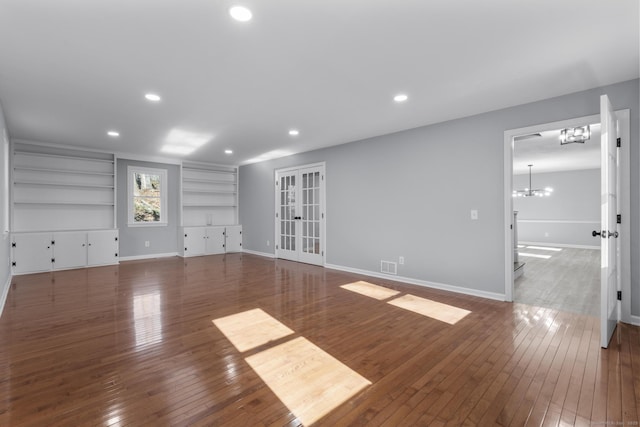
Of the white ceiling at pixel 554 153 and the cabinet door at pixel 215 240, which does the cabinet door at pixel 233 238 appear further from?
the white ceiling at pixel 554 153

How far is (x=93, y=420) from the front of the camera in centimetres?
157

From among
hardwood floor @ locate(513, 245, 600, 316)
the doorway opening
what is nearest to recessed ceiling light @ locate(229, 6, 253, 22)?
the doorway opening

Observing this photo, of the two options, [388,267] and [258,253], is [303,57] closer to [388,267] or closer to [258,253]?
[388,267]

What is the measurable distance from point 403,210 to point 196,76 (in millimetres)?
3347

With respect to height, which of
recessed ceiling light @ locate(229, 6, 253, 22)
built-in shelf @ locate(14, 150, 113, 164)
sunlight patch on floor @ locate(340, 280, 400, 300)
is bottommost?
sunlight patch on floor @ locate(340, 280, 400, 300)

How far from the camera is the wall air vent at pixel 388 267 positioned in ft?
15.7


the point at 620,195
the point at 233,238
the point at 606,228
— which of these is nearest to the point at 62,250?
the point at 233,238

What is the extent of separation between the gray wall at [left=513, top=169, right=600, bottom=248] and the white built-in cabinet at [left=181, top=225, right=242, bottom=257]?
9.21m

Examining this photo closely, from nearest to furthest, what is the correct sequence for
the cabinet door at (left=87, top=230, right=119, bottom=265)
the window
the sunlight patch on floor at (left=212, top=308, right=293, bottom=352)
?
the sunlight patch on floor at (left=212, top=308, right=293, bottom=352), the cabinet door at (left=87, top=230, right=119, bottom=265), the window

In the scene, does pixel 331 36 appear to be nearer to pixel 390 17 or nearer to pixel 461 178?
pixel 390 17

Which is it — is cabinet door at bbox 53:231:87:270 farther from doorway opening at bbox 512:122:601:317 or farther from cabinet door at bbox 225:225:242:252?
doorway opening at bbox 512:122:601:317

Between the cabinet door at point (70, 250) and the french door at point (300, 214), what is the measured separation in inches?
150

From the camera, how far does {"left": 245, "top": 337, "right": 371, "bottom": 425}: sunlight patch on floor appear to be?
1.71 metres

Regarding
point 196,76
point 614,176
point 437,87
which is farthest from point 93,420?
point 614,176
